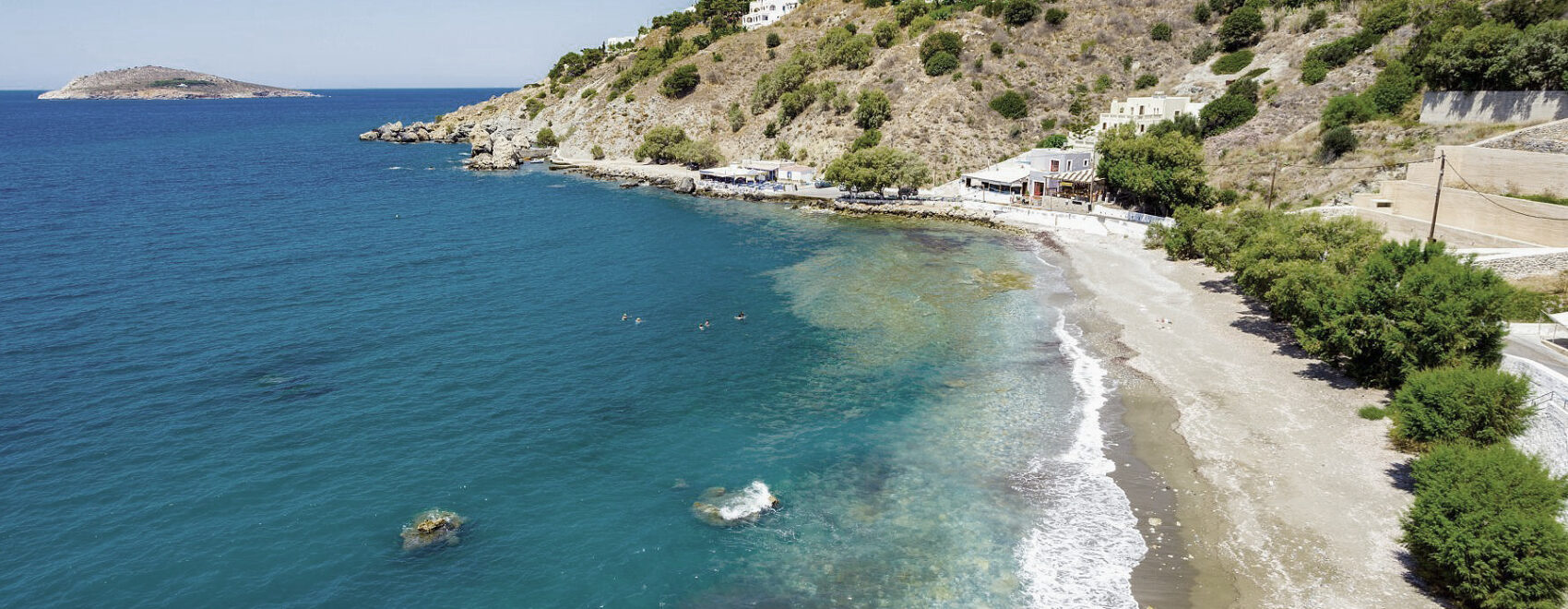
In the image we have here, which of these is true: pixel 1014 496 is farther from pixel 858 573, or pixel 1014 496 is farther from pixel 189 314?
pixel 189 314

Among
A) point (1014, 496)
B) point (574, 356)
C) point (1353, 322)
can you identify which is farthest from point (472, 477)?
point (1353, 322)

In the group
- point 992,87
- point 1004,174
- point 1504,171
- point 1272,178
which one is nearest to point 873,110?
point 992,87

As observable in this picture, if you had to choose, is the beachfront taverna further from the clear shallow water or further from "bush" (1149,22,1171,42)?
"bush" (1149,22,1171,42)

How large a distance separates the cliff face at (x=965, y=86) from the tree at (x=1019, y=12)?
158 cm

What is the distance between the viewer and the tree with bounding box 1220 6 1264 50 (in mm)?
111875

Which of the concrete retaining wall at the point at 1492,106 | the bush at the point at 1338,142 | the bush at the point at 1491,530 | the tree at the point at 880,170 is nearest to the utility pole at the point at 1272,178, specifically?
the bush at the point at 1338,142

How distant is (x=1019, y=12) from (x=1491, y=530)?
119 meters

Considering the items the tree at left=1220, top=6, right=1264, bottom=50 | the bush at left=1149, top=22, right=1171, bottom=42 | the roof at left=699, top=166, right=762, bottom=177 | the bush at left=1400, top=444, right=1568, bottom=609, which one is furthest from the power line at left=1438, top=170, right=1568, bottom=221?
the roof at left=699, top=166, right=762, bottom=177

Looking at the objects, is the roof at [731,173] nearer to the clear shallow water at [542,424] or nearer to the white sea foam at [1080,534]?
the clear shallow water at [542,424]

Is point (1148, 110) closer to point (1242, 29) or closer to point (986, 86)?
point (986, 86)

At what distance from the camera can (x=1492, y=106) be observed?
66188 mm

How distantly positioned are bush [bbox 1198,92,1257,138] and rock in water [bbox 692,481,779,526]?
8399cm

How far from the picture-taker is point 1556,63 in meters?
62.3

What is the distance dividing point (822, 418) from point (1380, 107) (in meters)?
71.8
